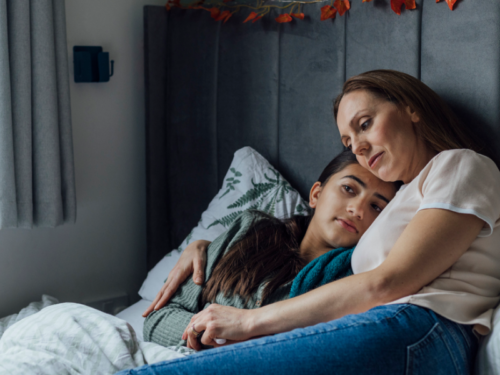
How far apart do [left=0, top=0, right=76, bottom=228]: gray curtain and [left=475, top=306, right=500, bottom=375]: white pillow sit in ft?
4.96

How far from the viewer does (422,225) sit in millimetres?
A: 979

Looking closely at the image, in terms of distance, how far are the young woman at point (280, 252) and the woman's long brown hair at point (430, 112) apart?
0.20 metres

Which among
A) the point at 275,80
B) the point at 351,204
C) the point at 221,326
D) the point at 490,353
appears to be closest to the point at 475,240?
the point at 490,353

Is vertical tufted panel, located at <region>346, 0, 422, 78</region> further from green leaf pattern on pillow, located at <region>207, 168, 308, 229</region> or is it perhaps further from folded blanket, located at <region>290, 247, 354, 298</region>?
folded blanket, located at <region>290, 247, 354, 298</region>

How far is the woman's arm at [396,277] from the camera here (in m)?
0.96

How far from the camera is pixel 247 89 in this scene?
1.87m

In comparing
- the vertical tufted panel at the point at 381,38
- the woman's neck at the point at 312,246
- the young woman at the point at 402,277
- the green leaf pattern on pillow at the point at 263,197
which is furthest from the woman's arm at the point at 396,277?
the green leaf pattern on pillow at the point at 263,197

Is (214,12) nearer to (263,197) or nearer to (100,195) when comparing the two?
(263,197)

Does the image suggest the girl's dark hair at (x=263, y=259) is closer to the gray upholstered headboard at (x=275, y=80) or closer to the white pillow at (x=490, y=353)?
the gray upholstered headboard at (x=275, y=80)

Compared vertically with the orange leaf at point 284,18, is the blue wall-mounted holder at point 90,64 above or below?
below

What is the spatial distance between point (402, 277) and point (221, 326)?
1.34 feet

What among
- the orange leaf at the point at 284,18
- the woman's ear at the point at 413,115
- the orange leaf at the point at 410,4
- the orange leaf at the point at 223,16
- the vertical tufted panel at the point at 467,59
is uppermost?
the orange leaf at the point at 223,16

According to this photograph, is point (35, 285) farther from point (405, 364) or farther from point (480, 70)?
point (480, 70)

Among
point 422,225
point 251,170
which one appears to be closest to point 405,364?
point 422,225
